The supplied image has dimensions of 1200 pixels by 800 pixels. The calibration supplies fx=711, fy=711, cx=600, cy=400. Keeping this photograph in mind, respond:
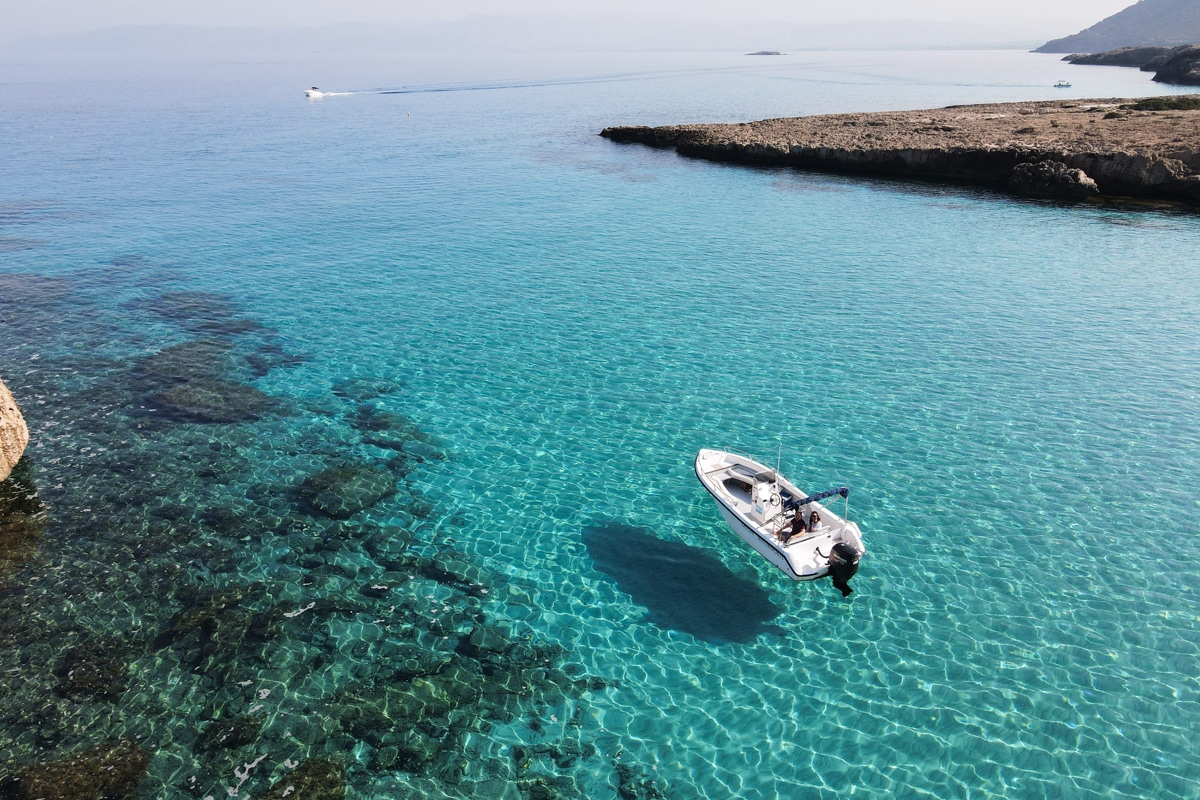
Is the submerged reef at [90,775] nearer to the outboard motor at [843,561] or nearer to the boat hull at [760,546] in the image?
the boat hull at [760,546]

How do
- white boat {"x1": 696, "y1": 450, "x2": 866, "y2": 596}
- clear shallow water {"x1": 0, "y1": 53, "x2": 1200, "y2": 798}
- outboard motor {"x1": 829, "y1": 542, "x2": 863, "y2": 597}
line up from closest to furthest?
1. clear shallow water {"x1": 0, "y1": 53, "x2": 1200, "y2": 798}
2. outboard motor {"x1": 829, "y1": 542, "x2": 863, "y2": 597}
3. white boat {"x1": 696, "y1": 450, "x2": 866, "y2": 596}

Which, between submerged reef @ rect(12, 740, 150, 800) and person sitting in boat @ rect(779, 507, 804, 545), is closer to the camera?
submerged reef @ rect(12, 740, 150, 800)

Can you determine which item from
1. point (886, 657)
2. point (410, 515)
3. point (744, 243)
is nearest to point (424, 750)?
point (410, 515)

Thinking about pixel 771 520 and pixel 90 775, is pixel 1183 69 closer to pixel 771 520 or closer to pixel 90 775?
pixel 771 520

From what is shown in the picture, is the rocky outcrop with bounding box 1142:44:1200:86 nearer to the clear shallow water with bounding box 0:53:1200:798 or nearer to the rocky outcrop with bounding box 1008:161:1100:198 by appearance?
the rocky outcrop with bounding box 1008:161:1100:198

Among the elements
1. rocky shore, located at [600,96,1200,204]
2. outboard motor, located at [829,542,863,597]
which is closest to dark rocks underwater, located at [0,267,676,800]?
outboard motor, located at [829,542,863,597]

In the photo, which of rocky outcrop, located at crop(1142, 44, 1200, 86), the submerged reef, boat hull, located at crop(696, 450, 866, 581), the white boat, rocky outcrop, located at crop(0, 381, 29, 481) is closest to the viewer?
the submerged reef

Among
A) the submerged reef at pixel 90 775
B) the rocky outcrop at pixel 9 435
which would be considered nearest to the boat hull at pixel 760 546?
the submerged reef at pixel 90 775

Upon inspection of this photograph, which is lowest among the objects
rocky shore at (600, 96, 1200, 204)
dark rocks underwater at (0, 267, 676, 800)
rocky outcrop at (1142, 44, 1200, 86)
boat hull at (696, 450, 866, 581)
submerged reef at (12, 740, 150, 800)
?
submerged reef at (12, 740, 150, 800)

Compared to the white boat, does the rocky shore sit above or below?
above
